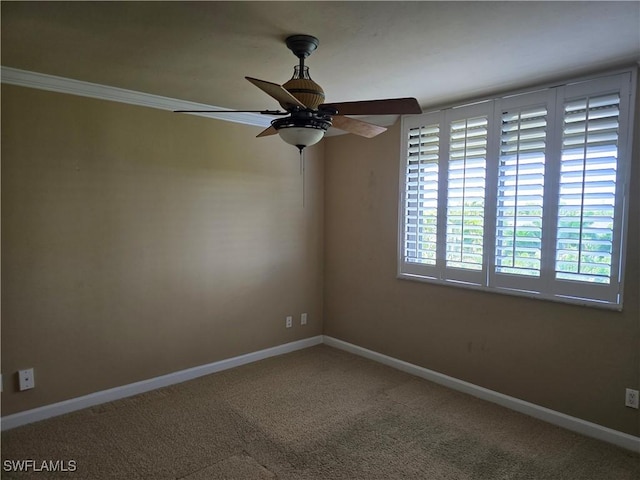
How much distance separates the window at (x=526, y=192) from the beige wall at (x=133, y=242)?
1.39 meters

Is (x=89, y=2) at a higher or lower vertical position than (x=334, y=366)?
higher

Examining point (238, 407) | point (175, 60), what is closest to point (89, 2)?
point (175, 60)

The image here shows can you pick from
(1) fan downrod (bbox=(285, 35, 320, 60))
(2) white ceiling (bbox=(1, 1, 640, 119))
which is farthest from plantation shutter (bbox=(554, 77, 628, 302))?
(1) fan downrod (bbox=(285, 35, 320, 60))

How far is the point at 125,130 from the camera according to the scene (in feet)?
10.5

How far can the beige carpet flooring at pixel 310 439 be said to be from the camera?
7.85 feet

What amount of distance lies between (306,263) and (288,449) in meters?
2.17

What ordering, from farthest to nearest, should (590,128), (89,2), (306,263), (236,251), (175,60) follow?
(306,263), (236,251), (590,128), (175,60), (89,2)

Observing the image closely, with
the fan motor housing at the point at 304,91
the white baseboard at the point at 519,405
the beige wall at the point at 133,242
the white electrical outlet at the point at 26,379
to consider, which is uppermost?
the fan motor housing at the point at 304,91

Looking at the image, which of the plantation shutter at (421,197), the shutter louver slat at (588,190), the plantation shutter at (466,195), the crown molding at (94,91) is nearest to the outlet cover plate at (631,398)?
the shutter louver slat at (588,190)

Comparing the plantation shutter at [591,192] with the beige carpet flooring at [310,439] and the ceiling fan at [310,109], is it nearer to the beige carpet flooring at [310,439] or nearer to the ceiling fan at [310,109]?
the beige carpet flooring at [310,439]

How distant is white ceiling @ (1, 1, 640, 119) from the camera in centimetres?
188

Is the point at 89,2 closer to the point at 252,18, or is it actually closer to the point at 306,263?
the point at 252,18

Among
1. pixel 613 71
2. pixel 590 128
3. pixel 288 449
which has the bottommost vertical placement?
pixel 288 449

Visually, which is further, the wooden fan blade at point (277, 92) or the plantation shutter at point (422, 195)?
the plantation shutter at point (422, 195)
